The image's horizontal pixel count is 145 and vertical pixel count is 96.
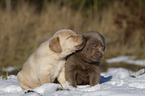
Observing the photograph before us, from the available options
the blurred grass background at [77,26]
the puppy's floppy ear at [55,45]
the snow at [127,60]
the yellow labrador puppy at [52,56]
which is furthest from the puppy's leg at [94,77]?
the blurred grass background at [77,26]

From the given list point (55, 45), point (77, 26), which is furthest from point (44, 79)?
point (77, 26)

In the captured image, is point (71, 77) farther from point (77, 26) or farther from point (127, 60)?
point (77, 26)

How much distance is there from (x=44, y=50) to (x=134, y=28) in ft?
25.4

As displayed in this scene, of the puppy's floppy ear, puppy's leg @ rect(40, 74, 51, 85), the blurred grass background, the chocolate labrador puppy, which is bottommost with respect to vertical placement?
puppy's leg @ rect(40, 74, 51, 85)

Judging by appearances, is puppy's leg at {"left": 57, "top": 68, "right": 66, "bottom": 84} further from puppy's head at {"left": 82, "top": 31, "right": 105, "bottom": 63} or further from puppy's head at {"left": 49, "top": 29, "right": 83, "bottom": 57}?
puppy's head at {"left": 82, "top": 31, "right": 105, "bottom": 63}

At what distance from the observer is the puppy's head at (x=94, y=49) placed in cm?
361

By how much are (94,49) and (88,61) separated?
0.74 feet

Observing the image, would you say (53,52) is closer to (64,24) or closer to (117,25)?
(64,24)

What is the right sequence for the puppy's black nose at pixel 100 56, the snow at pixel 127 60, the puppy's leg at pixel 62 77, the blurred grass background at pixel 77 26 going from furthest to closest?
the blurred grass background at pixel 77 26, the snow at pixel 127 60, the puppy's leg at pixel 62 77, the puppy's black nose at pixel 100 56

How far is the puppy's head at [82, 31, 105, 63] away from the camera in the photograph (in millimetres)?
3609

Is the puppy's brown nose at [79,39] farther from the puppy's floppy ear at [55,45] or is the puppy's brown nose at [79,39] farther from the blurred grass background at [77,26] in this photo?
the blurred grass background at [77,26]

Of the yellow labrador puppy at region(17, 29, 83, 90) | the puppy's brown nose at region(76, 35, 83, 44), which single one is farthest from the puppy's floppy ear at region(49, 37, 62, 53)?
the puppy's brown nose at region(76, 35, 83, 44)

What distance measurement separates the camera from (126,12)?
11023 mm

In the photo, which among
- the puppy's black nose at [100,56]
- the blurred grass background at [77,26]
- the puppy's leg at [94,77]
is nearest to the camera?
the puppy's black nose at [100,56]
